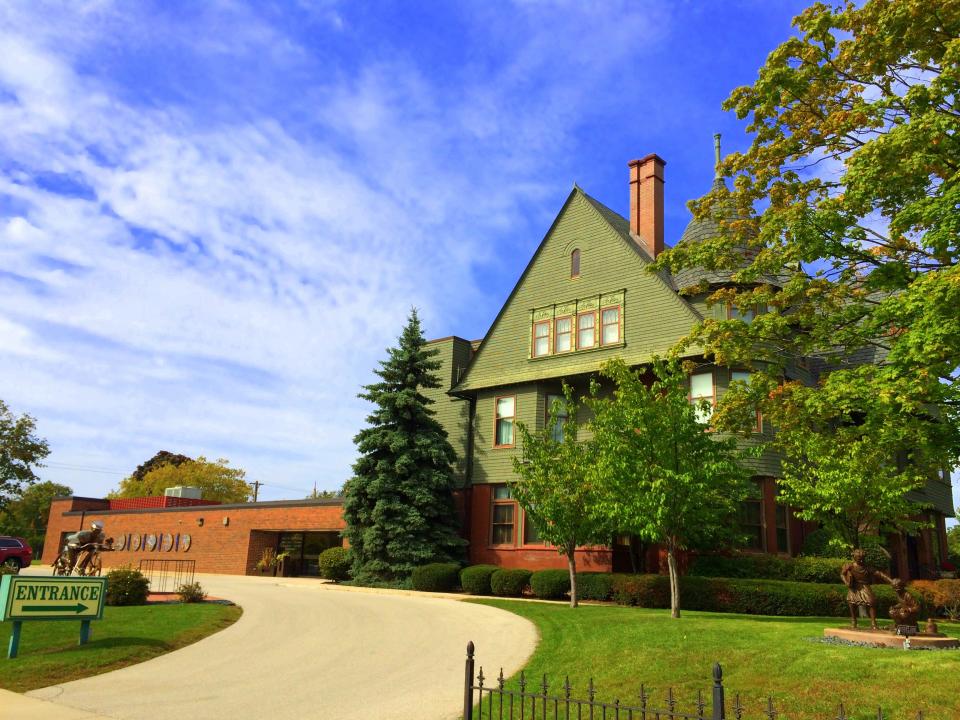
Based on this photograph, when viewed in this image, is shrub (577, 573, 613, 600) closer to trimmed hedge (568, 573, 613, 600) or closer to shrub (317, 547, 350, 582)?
trimmed hedge (568, 573, 613, 600)

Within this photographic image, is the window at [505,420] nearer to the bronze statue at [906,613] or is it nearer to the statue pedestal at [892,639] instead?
the statue pedestal at [892,639]

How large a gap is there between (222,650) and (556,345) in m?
20.2

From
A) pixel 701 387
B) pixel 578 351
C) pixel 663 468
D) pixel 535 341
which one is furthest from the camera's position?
pixel 535 341

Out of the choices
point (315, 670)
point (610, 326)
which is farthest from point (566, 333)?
point (315, 670)

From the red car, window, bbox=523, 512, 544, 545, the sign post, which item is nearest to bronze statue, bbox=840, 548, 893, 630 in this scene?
the sign post

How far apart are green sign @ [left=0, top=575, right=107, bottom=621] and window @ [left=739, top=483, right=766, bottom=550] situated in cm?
1964

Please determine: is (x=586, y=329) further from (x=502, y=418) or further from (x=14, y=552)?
(x=14, y=552)

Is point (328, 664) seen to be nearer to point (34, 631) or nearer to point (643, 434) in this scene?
point (34, 631)

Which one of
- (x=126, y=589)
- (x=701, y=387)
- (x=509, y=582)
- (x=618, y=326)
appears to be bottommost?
(x=126, y=589)

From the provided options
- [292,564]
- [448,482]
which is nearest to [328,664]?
[448,482]

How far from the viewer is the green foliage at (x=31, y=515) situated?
248 ft

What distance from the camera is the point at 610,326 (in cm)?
3100

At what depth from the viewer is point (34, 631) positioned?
16.9m

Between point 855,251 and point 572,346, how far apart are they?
1723 cm
